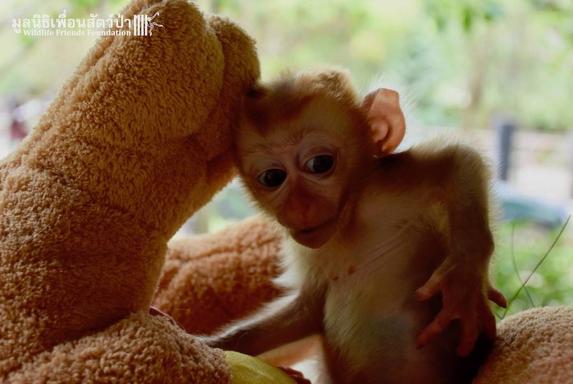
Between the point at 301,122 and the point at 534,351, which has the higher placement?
the point at 301,122

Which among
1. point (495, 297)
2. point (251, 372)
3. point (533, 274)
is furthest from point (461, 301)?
point (533, 274)

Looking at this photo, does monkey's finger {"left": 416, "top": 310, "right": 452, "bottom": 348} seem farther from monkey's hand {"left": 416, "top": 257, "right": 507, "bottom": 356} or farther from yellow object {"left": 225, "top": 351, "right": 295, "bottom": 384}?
yellow object {"left": 225, "top": 351, "right": 295, "bottom": 384}

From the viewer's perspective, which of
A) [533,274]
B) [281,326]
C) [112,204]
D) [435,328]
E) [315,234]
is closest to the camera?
[112,204]

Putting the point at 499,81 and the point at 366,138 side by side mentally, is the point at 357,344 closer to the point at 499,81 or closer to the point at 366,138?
the point at 366,138

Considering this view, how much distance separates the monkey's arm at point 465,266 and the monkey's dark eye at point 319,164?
0.18 meters

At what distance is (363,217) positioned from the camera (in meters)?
1.08

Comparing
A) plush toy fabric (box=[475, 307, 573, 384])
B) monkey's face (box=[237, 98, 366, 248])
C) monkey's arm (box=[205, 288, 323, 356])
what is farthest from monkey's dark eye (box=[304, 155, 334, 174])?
plush toy fabric (box=[475, 307, 573, 384])

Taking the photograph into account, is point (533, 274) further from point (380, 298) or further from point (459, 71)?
point (459, 71)

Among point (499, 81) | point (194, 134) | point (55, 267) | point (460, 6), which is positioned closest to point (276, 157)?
point (194, 134)

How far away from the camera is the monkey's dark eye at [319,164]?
106 cm

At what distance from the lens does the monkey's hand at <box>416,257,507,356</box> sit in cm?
91

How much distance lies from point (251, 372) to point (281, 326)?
0.31 meters

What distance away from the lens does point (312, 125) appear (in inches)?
42.4

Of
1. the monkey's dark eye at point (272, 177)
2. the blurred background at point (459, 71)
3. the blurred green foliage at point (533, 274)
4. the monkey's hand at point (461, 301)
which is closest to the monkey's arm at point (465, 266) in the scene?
the monkey's hand at point (461, 301)
